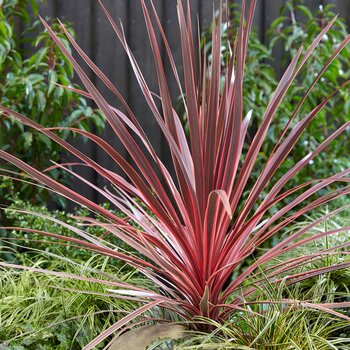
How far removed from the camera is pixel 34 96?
3299 millimetres

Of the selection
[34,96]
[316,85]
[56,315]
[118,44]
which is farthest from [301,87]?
[56,315]

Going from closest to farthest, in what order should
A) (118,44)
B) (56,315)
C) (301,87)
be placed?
(56,315)
(301,87)
(118,44)

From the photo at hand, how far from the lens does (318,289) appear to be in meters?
2.09

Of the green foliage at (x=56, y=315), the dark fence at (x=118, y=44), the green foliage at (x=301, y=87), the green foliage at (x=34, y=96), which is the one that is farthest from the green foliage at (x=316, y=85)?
the green foliage at (x=56, y=315)

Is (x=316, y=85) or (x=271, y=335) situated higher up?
(x=316, y=85)

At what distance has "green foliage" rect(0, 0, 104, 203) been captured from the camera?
325 centimetres

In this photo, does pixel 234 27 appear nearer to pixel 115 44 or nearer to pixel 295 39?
pixel 295 39

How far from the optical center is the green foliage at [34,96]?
3.25 metres

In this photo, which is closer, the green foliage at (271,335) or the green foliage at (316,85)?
the green foliage at (271,335)

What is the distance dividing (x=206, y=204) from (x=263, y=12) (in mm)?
2496

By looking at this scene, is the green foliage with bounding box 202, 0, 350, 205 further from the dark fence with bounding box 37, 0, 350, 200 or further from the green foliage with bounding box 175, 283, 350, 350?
the green foliage with bounding box 175, 283, 350, 350

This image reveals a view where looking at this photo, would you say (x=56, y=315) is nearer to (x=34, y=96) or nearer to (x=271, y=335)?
(x=271, y=335)

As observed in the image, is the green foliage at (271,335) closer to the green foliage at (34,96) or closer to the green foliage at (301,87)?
the green foliage at (34,96)

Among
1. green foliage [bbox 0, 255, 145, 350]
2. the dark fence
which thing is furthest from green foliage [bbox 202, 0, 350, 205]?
green foliage [bbox 0, 255, 145, 350]
